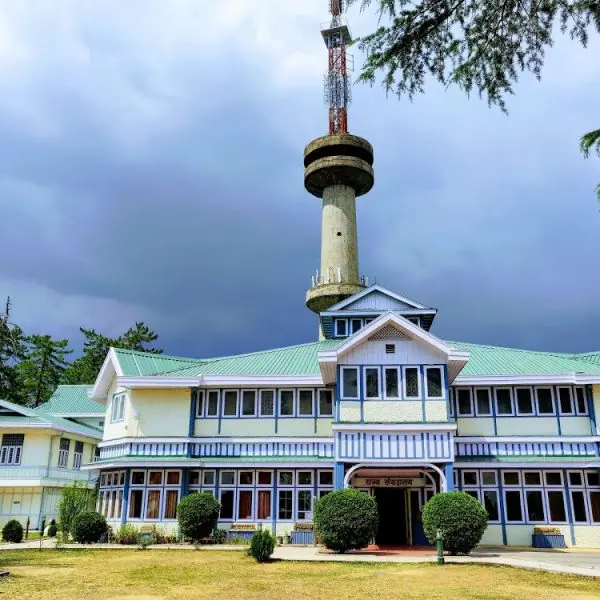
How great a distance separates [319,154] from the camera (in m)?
43.9

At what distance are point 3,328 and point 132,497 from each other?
11.9 metres

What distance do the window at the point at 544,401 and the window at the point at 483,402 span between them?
194 cm

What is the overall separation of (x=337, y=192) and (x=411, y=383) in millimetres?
22719

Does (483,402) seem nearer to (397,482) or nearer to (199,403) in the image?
(397,482)

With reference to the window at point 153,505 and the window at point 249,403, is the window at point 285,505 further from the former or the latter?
the window at point 153,505

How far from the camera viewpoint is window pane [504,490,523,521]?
940 inches

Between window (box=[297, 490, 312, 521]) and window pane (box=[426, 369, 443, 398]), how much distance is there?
6.61m

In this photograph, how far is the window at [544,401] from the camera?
977 inches

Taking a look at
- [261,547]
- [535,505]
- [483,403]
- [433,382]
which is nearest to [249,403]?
[433,382]

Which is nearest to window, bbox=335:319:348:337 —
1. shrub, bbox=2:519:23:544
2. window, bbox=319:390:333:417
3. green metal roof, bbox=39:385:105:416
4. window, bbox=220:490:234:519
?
window, bbox=319:390:333:417

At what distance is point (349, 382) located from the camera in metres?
23.3

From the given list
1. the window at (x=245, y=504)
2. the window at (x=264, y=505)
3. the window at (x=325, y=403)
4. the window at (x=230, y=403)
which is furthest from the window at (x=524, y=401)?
the window at (x=230, y=403)

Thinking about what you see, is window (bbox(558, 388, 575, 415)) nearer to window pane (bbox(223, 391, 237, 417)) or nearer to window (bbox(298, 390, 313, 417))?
window (bbox(298, 390, 313, 417))

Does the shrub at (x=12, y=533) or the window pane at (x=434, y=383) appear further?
the shrub at (x=12, y=533)
